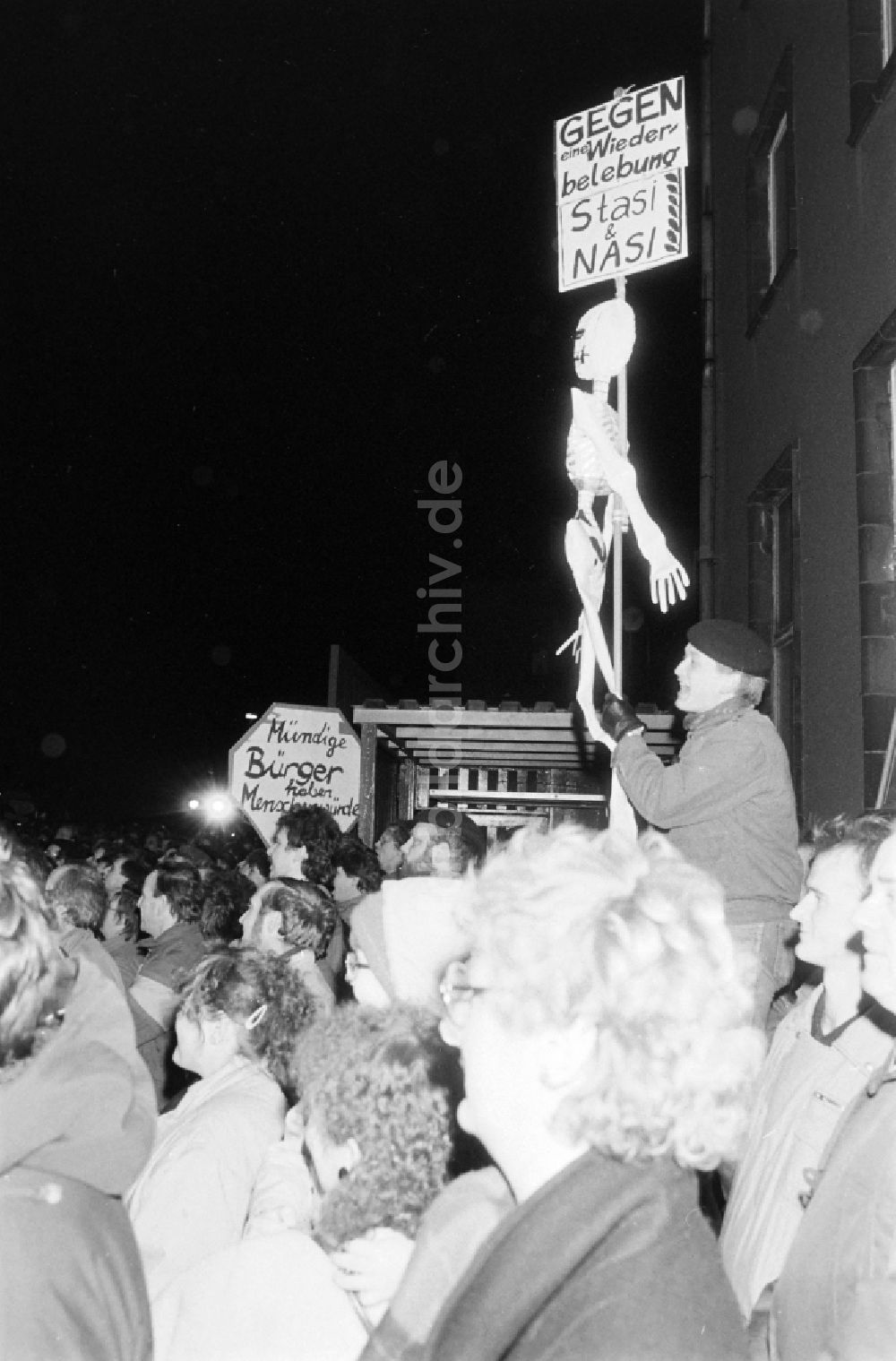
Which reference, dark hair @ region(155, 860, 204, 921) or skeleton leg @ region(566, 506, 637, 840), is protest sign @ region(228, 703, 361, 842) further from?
skeleton leg @ region(566, 506, 637, 840)

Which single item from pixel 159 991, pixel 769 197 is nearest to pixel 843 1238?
pixel 159 991

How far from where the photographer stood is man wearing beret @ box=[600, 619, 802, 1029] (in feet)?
12.8

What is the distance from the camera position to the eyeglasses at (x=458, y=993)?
186 centimetres

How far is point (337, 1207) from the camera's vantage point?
228cm

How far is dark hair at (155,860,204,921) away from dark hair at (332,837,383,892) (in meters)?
0.91

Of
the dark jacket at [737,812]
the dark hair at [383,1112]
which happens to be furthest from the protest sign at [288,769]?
the dark hair at [383,1112]

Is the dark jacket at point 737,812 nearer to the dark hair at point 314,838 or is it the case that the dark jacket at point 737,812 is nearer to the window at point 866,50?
the dark hair at point 314,838

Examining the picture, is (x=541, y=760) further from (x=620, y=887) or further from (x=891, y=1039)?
(x=620, y=887)

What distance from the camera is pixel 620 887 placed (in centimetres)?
175

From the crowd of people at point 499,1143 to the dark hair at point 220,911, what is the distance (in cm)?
218

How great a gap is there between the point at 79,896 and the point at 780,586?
575 centimetres

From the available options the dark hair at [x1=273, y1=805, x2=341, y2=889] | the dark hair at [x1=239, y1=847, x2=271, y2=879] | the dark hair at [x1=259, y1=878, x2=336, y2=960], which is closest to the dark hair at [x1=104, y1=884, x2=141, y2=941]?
the dark hair at [x1=239, y1=847, x2=271, y2=879]

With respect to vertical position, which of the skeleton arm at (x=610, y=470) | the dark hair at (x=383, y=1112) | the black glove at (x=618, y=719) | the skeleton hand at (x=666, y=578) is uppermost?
the skeleton arm at (x=610, y=470)

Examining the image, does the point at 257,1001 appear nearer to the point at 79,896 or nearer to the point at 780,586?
the point at 79,896
